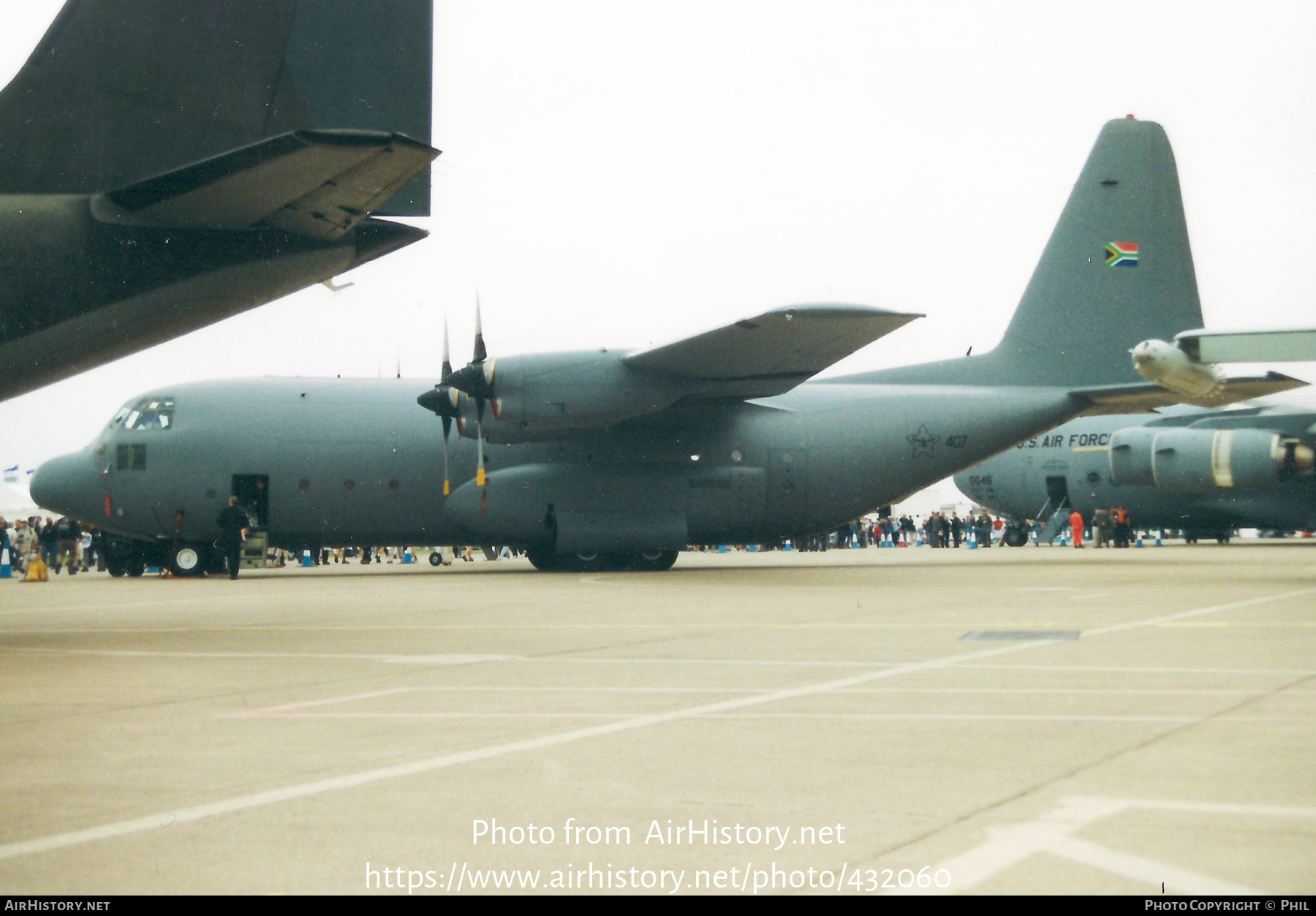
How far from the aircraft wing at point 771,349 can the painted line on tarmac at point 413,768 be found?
11.1 m

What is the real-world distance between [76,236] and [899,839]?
8428mm

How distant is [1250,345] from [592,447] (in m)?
12.2

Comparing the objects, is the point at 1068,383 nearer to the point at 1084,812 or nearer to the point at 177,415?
the point at 177,415

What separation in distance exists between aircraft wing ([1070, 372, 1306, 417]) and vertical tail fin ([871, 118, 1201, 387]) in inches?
18.3

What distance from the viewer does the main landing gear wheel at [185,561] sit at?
2506 centimetres

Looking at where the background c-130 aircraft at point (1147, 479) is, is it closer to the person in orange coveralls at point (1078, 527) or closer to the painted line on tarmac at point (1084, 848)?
the person in orange coveralls at point (1078, 527)

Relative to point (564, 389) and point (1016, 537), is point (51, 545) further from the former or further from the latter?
point (1016, 537)

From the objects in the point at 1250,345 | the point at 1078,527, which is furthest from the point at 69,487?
the point at 1078,527

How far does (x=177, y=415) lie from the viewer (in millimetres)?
24438

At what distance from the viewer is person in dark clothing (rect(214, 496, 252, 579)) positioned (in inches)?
926

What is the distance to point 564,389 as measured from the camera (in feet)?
72.5

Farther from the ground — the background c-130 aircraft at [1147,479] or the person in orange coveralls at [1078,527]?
the background c-130 aircraft at [1147,479]

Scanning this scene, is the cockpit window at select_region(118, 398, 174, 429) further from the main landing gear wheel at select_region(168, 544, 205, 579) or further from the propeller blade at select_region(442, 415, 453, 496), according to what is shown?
the propeller blade at select_region(442, 415, 453, 496)

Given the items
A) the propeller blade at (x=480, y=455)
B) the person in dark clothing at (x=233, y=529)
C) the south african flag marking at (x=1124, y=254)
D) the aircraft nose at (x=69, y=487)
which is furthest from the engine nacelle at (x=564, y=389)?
the south african flag marking at (x=1124, y=254)
